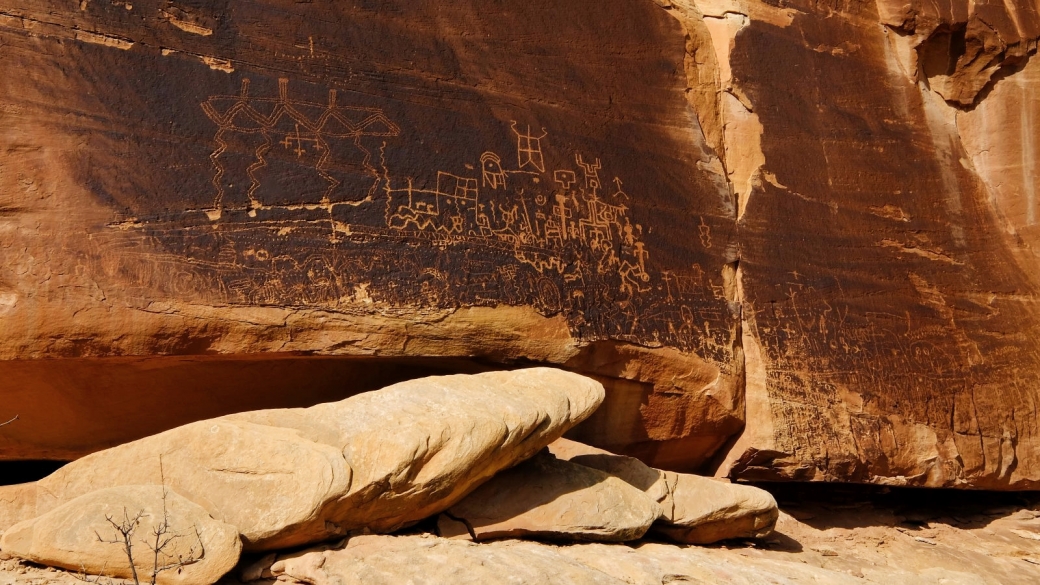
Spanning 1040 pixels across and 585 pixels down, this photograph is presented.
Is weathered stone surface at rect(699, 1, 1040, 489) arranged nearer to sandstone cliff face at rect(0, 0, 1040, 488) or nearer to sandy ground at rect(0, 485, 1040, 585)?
sandstone cliff face at rect(0, 0, 1040, 488)

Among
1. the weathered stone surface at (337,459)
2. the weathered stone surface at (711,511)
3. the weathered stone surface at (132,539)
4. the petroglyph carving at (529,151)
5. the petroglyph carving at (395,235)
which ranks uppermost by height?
the petroglyph carving at (529,151)

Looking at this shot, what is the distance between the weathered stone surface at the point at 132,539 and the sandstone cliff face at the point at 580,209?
0.76 meters

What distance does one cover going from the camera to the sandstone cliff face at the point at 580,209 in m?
3.77

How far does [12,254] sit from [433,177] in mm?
1704

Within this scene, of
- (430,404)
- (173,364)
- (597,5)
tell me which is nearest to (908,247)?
(597,5)

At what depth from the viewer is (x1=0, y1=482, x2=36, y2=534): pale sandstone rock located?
11.3 feet

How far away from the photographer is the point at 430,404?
12.0 ft

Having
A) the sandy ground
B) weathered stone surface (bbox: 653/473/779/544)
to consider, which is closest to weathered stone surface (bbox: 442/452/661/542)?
the sandy ground

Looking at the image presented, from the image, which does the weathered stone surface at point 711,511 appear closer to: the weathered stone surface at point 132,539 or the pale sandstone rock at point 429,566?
the pale sandstone rock at point 429,566

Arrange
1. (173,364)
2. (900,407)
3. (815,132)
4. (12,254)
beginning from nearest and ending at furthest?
1. (12,254)
2. (173,364)
3. (900,407)
4. (815,132)

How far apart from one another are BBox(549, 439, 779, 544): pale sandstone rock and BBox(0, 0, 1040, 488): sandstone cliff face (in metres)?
0.47

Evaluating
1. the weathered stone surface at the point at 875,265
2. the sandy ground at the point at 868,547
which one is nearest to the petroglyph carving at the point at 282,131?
the sandy ground at the point at 868,547

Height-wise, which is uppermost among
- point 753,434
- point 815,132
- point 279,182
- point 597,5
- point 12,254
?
point 597,5

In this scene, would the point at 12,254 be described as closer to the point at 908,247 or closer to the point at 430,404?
the point at 430,404
